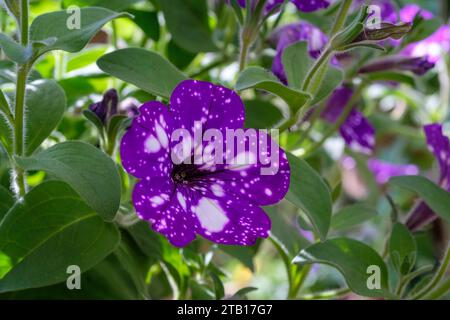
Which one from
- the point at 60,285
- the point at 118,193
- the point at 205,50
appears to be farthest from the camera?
the point at 205,50

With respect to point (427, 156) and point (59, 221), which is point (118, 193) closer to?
point (59, 221)

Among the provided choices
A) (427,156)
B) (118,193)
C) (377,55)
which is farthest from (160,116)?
(427,156)

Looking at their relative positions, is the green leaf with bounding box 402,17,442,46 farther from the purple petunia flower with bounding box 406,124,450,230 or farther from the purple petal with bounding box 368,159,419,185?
the purple petal with bounding box 368,159,419,185

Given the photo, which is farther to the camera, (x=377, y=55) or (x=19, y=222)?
(x=377, y=55)

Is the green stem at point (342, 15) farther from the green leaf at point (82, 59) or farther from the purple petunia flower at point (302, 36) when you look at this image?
the green leaf at point (82, 59)

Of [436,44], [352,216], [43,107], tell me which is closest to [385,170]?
[436,44]

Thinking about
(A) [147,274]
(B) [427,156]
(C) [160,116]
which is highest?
(C) [160,116]

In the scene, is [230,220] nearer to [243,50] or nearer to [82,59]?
[243,50]
